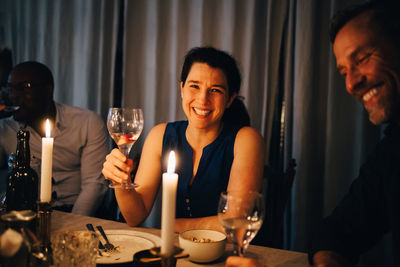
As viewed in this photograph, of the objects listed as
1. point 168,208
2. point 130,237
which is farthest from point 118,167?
point 168,208

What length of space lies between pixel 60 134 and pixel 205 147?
48.9 inches

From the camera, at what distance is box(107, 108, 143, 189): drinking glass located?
4.35 ft

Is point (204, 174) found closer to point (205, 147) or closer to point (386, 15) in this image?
point (205, 147)

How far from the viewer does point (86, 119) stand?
266 cm

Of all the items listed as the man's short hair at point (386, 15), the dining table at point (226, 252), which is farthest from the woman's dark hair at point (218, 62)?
the dining table at point (226, 252)

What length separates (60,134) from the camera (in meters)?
2.62

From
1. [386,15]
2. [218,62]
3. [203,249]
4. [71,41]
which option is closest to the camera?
[203,249]

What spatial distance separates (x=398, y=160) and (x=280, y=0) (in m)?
1.97

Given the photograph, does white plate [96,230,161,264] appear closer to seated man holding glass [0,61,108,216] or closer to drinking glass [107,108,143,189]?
drinking glass [107,108,143,189]

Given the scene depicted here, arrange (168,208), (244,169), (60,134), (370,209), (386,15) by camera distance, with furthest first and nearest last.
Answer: (60,134), (244,169), (370,209), (386,15), (168,208)

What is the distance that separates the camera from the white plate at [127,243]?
1068 mm

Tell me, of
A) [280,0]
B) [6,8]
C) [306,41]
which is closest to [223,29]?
[280,0]

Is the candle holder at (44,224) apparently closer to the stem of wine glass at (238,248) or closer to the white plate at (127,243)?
the white plate at (127,243)

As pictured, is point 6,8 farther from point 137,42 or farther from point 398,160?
point 398,160
